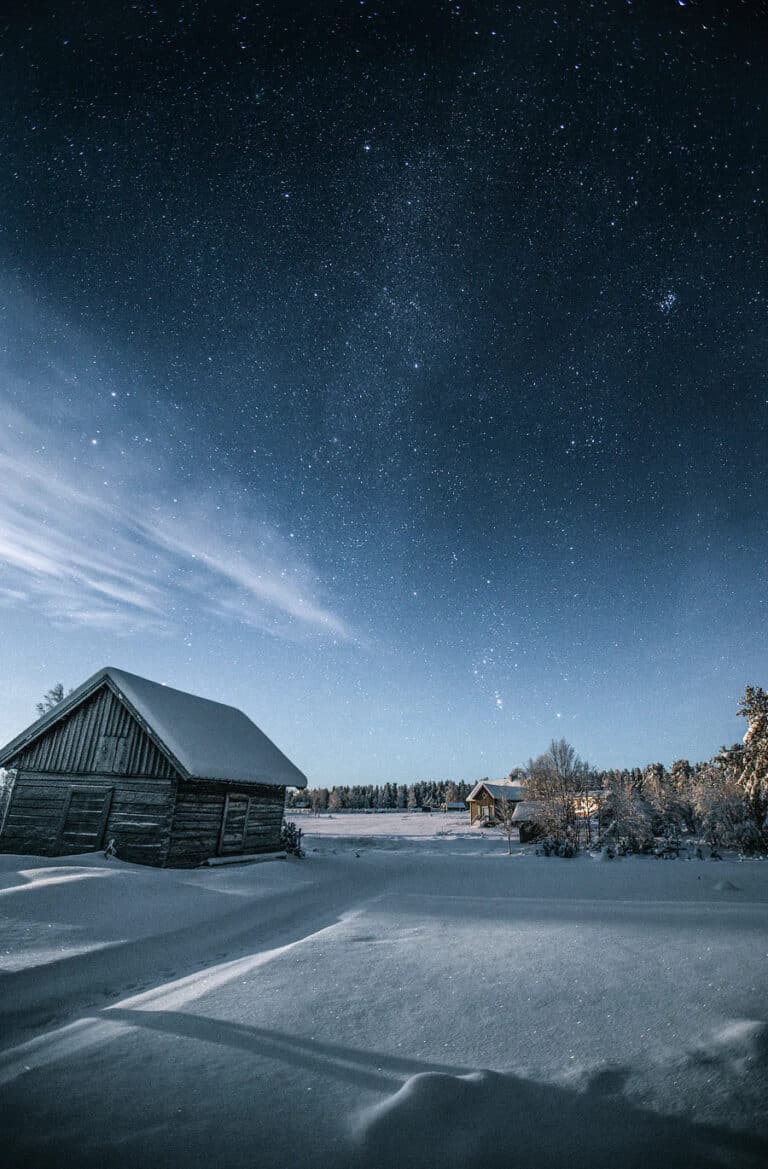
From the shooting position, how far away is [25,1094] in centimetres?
299

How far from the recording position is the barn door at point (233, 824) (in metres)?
16.2

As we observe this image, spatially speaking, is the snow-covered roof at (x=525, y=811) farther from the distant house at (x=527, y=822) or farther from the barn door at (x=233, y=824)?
the barn door at (x=233, y=824)

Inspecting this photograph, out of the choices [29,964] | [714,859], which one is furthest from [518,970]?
[714,859]

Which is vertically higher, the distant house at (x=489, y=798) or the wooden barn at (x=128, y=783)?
the wooden barn at (x=128, y=783)

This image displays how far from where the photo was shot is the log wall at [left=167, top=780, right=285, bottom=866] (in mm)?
14734

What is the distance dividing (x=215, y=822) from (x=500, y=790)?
39.1 metres

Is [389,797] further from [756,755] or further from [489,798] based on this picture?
[756,755]

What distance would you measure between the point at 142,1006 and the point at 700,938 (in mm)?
6521

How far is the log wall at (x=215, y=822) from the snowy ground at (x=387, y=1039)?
676 cm

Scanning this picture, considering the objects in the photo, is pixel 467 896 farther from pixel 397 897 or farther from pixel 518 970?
pixel 518 970

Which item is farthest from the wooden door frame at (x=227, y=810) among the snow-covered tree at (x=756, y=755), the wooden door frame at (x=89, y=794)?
the snow-covered tree at (x=756, y=755)

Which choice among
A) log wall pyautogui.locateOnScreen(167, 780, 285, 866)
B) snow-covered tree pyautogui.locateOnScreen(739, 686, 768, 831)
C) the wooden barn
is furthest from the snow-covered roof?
the wooden barn

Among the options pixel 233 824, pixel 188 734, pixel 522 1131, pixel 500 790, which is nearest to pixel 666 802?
pixel 500 790

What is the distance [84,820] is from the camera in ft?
50.0
